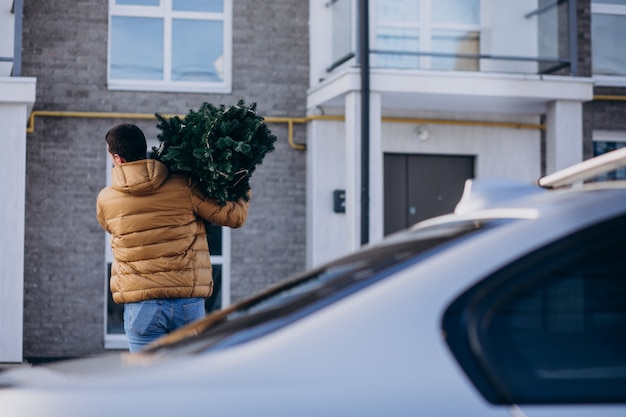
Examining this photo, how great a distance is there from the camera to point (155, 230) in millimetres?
5348

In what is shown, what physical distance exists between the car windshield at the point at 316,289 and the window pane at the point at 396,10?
388 inches

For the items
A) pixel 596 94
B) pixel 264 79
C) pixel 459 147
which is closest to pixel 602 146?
pixel 596 94

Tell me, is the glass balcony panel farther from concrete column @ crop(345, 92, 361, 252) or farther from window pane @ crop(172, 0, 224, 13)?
window pane @ crop(172, 0, 224, 13)

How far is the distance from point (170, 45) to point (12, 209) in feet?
9.95

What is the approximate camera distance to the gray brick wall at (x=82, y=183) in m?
12.6

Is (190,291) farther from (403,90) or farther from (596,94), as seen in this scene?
(596,94)

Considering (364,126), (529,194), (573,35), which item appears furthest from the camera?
(573,35)

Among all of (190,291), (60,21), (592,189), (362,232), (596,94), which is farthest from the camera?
(596,94)

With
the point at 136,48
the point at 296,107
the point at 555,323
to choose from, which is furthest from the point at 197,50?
the point at 555,323

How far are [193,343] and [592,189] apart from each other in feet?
3.47

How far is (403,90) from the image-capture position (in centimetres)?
1205

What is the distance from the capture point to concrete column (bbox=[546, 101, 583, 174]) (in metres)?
12.5

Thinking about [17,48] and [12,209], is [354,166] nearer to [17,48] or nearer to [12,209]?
[12,209]

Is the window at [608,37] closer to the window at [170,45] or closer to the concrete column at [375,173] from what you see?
the concrete column at [375,173]
